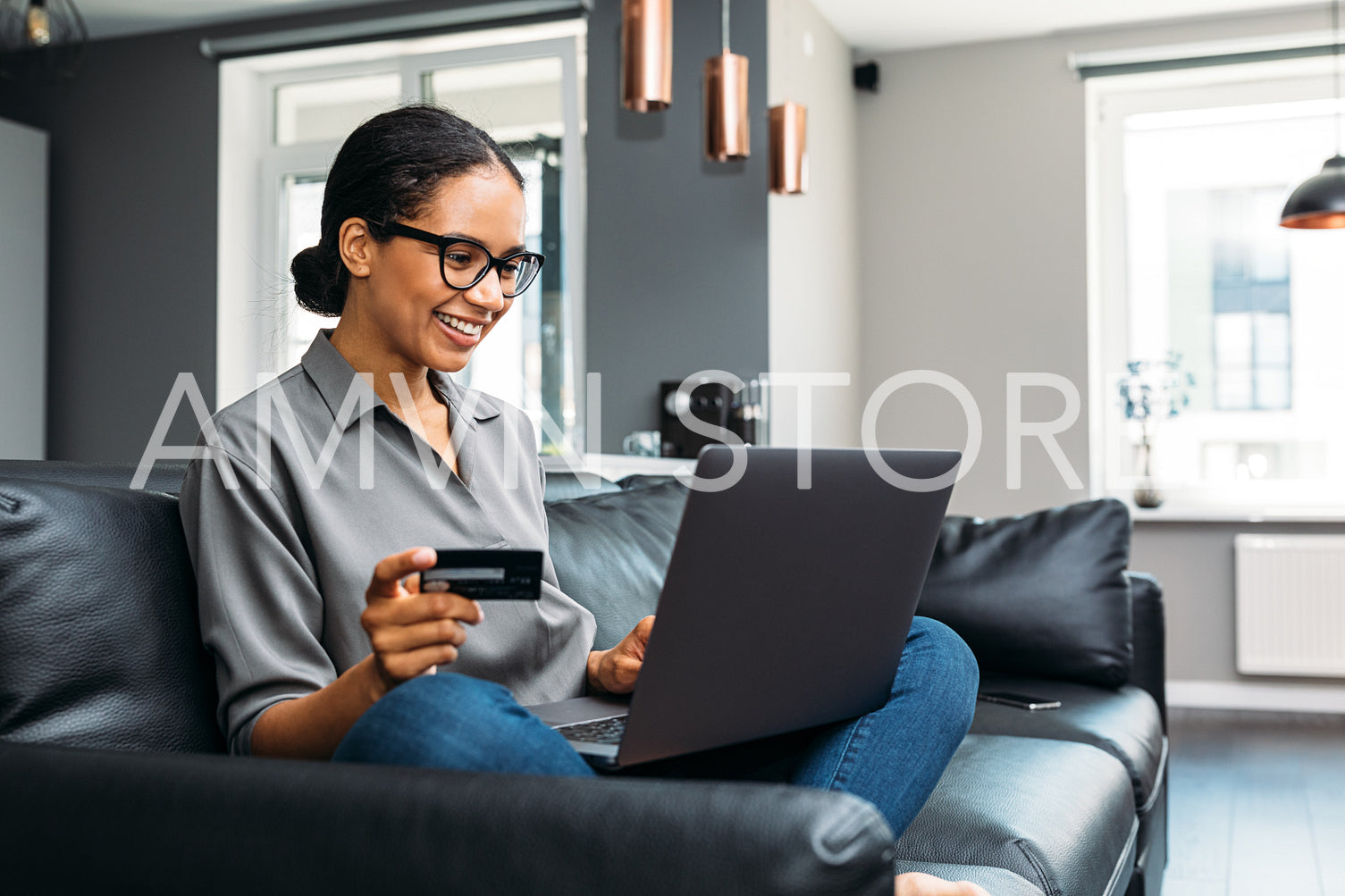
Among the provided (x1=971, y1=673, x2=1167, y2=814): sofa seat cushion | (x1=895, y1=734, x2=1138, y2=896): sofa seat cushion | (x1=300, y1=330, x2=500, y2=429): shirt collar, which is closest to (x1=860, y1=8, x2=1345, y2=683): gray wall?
(x1=971, y1=673, x2=1167, y2=814): sofa seat cushion

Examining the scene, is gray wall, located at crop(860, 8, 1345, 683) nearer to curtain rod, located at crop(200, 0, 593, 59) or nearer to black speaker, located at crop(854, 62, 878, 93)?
black speaker, located at crop(854, 62, 878, 93)

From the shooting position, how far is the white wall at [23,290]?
4.64 meters

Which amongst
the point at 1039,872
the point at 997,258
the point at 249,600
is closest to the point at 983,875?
the point at 1039,872

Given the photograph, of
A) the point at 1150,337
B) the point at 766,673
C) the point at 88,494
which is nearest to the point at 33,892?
the point at 88,494

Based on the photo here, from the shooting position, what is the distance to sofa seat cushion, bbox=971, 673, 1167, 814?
6.12 ft

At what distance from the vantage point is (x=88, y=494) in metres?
1.04

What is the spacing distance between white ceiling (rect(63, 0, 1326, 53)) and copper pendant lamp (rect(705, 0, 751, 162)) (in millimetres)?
1296

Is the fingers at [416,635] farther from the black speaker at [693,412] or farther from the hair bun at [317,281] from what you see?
the black speaker at [693,412]

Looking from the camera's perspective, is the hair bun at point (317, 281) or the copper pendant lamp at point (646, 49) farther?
the copper pendant lamp at point (646, 49)

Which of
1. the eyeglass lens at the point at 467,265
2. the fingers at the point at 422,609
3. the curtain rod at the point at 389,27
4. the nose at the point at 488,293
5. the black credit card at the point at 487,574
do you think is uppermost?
the curtain rod at the point at 389,27

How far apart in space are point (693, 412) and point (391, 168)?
258 cm

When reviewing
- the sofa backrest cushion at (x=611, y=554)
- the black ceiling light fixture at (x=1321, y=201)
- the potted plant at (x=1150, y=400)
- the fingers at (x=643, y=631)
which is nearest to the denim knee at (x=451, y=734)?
the fingers at (x=643, y=631)

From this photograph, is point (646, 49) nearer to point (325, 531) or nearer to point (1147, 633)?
point (1147, 633)

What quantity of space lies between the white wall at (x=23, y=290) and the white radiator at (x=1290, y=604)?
4.61 meters
